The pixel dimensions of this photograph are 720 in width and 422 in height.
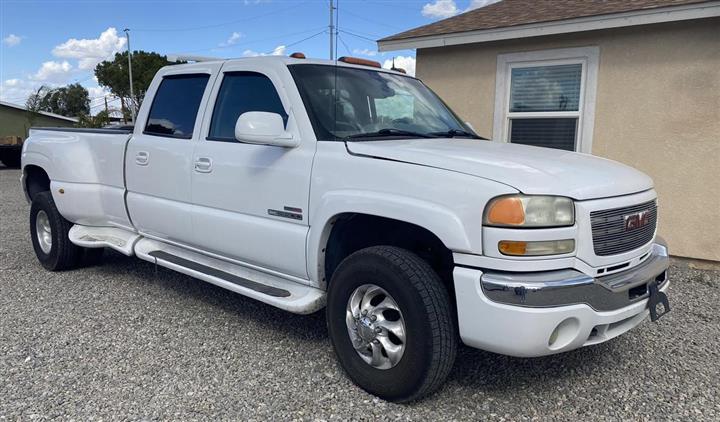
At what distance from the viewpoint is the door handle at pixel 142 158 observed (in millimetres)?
4582

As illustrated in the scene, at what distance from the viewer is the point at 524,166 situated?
9.25 feet

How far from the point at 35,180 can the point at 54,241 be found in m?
0.93

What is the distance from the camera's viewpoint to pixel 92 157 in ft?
17.1

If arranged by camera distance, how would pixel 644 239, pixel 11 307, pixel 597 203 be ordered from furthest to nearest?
pixel 11 307 < pixel 644 239 < pixel 597 203

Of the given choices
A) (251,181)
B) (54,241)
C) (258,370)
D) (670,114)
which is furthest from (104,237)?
(670,114)

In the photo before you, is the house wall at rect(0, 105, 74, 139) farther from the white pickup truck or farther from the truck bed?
the white pickup truck

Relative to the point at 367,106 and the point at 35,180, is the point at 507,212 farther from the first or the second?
the point at 35,180

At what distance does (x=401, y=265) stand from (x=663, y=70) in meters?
4.86

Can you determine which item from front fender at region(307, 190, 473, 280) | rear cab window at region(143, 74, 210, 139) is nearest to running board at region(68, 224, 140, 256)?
rear cab window at region(143, 74, 210, 139)

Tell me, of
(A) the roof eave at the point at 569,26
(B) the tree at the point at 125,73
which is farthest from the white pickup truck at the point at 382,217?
(B) the tree at the point at 125,73

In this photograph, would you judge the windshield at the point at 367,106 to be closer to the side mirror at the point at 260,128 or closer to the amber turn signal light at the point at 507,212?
the side mirror at the point at 260,128

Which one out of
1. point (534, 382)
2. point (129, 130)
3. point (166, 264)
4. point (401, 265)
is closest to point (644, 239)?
point (534, 382)

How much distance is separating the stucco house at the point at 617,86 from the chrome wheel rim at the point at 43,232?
5.10m

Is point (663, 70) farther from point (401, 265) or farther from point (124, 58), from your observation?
point (124, 58)
